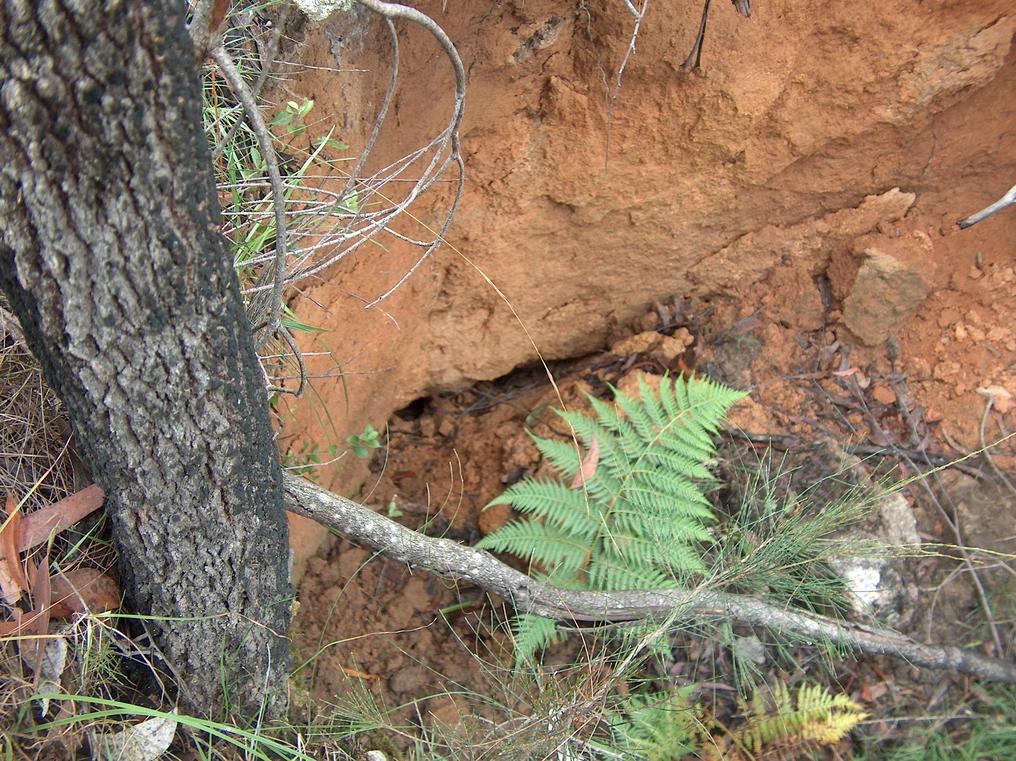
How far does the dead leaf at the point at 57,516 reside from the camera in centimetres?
161

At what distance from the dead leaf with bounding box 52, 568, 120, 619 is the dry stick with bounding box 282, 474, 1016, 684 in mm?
444

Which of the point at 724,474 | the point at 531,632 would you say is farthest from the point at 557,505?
the point at 724,474

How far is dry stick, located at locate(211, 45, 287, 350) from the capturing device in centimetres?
116

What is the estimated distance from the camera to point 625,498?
9.04ft

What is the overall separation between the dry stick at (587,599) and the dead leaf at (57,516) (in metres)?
0.43

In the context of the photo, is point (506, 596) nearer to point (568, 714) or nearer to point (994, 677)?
point (568, 714)

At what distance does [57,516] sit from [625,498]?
1822 millimetres

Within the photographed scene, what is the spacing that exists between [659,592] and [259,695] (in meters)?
1.22

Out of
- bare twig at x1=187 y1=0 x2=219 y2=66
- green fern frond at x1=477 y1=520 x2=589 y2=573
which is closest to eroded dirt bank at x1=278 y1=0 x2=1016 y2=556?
green fern frond at x1=477 y1=520 x2=589 y2=573

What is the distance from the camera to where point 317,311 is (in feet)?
8.12

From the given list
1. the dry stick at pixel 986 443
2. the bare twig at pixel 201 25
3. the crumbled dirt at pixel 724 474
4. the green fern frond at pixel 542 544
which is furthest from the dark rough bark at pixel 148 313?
the dry stick at pixel 986 443

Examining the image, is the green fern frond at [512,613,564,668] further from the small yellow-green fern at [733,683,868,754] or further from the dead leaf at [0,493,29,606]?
the dead leaf at [0,493,29,606]

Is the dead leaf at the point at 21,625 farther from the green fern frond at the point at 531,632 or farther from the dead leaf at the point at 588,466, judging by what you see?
the dead leaf at the point at 588,466

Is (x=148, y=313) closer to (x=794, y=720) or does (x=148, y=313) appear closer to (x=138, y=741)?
(x=138, y=741)
